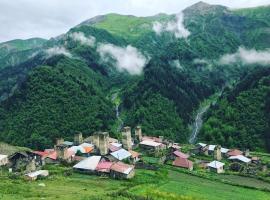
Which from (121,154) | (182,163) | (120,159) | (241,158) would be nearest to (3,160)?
(120,159)

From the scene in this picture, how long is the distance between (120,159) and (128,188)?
22.7m

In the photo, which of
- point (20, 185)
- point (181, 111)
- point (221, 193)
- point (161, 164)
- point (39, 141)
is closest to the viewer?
point (20, 185)

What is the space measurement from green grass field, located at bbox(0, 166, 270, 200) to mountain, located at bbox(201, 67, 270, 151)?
5910 cm

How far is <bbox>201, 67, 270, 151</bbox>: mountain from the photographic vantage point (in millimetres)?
139500

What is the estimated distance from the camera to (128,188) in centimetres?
6412

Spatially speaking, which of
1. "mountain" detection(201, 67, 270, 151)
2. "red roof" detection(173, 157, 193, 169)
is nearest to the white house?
"red roof" detection(173, 157, 193, 169)

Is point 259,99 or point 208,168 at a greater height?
point 259,99

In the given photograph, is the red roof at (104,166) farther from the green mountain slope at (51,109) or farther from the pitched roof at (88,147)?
the green mountain slope at (51,109)

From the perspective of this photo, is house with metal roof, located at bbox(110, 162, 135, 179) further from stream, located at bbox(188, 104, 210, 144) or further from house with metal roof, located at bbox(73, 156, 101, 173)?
stream, located at bbox(188, 104, 210, 144)

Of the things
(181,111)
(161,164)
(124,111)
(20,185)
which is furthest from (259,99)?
(20,185)

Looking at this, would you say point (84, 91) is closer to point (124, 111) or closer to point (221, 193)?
point (124, 111)

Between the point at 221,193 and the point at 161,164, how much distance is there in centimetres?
2267

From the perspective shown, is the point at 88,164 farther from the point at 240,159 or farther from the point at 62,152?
the point at 240,159

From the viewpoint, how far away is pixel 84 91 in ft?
593
